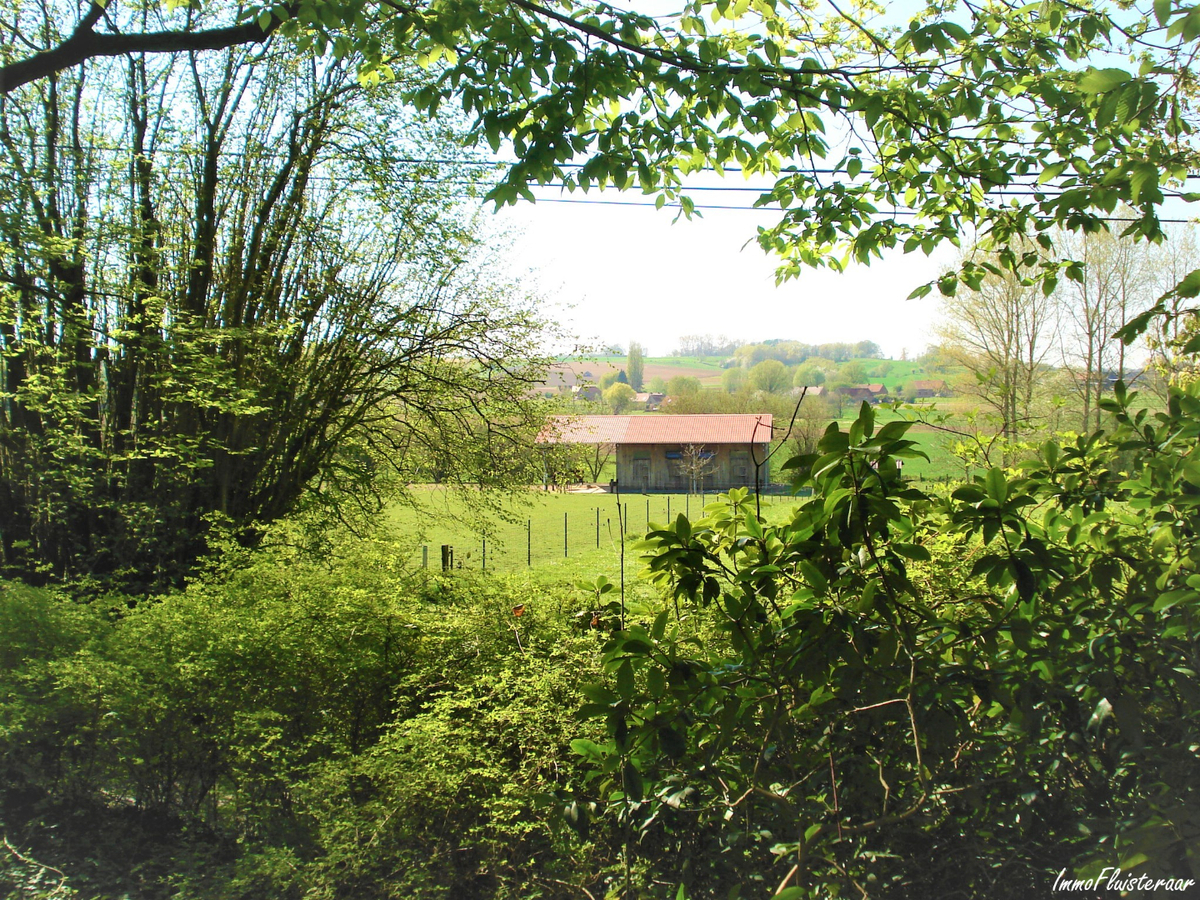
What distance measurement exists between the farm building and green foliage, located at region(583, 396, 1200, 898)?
18.1m

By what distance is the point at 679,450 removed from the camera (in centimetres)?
2416

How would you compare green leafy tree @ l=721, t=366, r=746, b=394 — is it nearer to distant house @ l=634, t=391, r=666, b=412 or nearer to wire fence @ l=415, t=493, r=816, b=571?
distant house @ l=634, t=391, r=666, b=412

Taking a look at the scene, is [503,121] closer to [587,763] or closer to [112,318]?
[587,763]

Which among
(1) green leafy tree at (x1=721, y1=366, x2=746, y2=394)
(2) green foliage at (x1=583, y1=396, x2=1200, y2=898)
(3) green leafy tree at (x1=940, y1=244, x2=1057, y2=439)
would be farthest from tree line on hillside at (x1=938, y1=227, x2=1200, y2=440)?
(2) green foliage at (x1=583, y1=396, x2=1200, y2=898)

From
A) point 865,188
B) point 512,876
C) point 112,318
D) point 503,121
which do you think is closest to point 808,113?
point 865,188

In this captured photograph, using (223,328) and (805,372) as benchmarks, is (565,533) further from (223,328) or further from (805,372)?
(223,328)

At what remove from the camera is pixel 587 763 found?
2.51 m

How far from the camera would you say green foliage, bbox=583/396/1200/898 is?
1502 mm

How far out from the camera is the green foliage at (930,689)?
4.93ft

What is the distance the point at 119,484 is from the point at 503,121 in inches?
218

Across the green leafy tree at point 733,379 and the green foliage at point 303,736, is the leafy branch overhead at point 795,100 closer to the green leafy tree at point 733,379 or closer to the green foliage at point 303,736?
the green foliage at point 303,736

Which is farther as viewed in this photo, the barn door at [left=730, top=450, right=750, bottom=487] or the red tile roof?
the barn door at [left=730, top=450, right=750, bottom=487]

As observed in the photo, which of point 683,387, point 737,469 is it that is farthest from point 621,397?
point 737,469

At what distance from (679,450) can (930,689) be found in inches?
893
